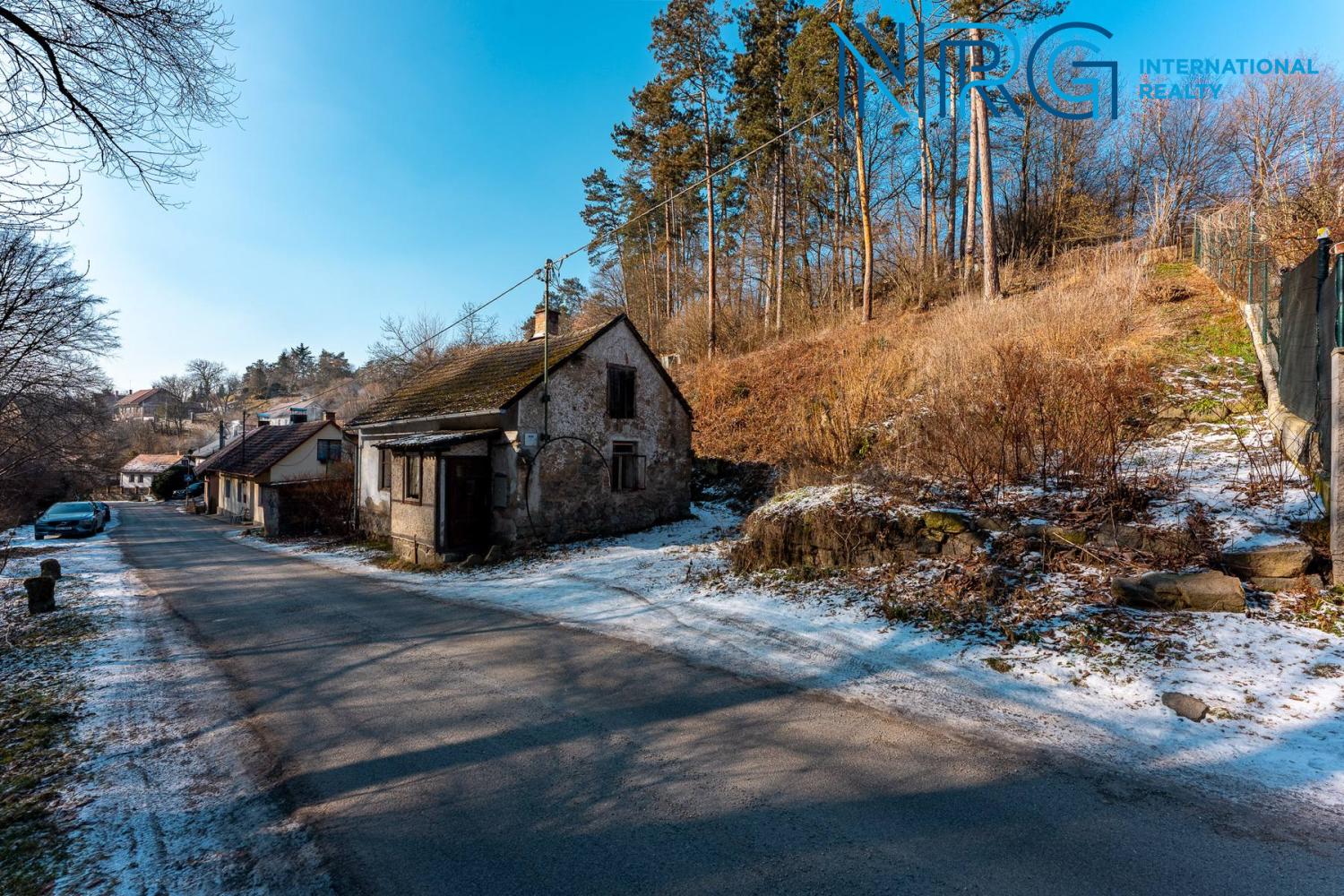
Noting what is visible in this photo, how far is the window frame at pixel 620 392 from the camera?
52.7 ft

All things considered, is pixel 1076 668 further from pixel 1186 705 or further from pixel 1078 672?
pixel 1186 705

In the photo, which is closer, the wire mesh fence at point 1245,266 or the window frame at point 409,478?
the wire mesh fence at point 1245,266

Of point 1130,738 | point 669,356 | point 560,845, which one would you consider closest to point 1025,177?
point 669,356

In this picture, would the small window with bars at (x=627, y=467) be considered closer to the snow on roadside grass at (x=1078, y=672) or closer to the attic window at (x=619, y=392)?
the attic window at (x=619, y=392)

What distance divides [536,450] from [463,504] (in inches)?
88.6

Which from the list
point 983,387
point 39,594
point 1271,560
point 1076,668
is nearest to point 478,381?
point 39,594

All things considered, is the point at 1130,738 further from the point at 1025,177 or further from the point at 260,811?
the point at 1025,177

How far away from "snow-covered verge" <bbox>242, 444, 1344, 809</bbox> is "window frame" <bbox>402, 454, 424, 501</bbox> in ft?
24.1

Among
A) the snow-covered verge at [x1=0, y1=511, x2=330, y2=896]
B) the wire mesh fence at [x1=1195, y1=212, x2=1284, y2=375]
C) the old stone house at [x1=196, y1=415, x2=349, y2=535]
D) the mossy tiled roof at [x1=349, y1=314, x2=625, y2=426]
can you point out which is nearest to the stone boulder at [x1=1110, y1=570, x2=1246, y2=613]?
the wire mesh fence at [x1=1195, y1=212, x2=1284, y2=375]

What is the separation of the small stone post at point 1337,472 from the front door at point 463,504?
14.3 metres

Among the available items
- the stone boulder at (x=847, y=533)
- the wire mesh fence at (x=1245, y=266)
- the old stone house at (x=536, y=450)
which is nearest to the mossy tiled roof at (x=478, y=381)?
the old stone house at (x=536, y=450)

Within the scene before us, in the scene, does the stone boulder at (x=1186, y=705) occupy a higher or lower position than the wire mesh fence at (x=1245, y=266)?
lower

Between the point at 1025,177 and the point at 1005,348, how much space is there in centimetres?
2125

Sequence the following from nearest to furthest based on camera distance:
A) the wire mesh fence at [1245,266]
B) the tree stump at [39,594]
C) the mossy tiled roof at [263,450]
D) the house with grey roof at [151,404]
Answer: the tree stump at [39,594], the wire mesh fence at [1245,266], the mossy tiled roof at [263,450], the house with grey roof at [151,404]
